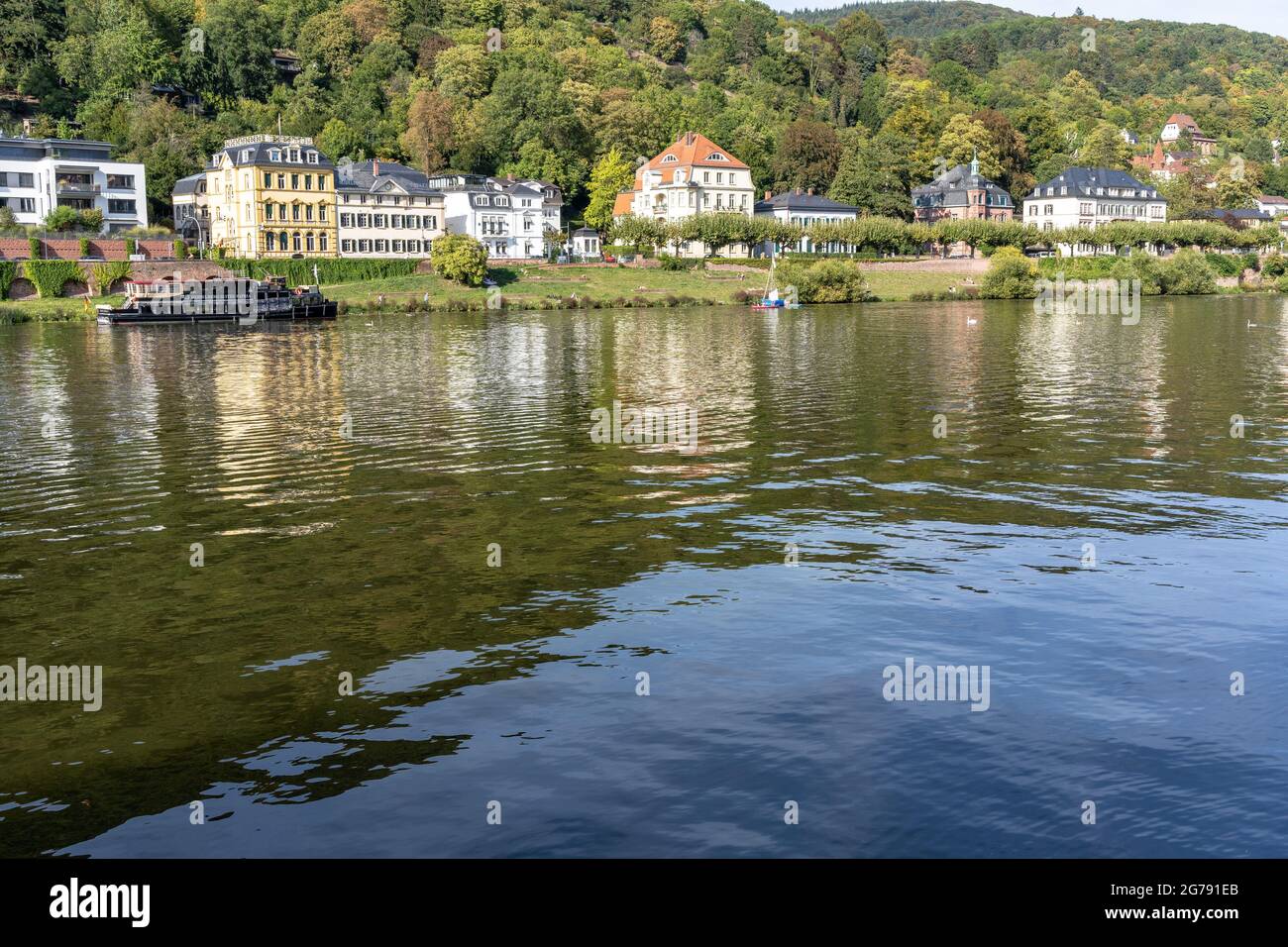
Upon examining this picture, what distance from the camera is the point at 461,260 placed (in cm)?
12106

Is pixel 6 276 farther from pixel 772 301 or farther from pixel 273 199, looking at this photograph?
pixel 772 301

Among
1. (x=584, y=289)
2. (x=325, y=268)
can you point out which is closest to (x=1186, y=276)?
(x=584, y=289)

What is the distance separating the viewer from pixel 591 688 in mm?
17734

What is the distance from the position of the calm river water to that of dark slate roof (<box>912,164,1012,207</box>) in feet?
481

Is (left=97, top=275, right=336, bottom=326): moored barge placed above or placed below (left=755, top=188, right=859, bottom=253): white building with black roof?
below

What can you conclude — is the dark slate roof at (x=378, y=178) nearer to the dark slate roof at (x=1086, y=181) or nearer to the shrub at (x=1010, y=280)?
the shrub at (x=1010, y=280)

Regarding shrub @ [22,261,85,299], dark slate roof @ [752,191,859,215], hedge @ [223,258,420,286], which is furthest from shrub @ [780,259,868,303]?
shrub @ [22,261,85,299]

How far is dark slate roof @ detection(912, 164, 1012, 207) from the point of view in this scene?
184625 mm

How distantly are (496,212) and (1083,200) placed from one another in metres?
93.7

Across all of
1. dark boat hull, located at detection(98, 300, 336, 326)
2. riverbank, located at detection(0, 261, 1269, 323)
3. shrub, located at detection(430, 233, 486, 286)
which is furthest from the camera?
shrub, located at detection(430, 233, 486, 286)

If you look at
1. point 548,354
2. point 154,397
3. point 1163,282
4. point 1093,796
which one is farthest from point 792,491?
point 1163,282

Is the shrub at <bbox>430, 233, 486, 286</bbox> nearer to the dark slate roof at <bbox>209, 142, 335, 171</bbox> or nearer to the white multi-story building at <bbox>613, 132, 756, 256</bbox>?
the dark slate roof at <bbox>209, 142, 335, 171</bbox>
